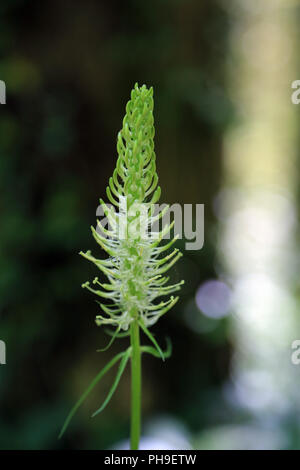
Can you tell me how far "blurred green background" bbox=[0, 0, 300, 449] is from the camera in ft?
5.14

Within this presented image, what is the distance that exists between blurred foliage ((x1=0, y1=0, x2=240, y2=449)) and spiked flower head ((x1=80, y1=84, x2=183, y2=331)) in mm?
1115

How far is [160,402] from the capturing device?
180 cm

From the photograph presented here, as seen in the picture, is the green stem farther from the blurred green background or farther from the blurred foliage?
the blurred foliage

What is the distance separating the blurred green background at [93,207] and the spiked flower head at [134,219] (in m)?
1.04

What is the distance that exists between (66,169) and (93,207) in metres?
0.17

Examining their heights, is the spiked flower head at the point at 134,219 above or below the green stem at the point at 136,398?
above

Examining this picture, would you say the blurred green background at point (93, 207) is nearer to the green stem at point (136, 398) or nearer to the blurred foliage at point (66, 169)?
the blurred foliage at point (66, 169)

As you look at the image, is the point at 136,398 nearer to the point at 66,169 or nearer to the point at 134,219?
the point at 134,219

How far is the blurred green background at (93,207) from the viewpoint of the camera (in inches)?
61.6

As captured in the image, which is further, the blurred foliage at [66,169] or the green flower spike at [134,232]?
the blurred foliage at [66,169]

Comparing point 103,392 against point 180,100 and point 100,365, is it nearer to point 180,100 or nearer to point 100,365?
point 100,365

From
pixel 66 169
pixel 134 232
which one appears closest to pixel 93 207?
pixel 66 169

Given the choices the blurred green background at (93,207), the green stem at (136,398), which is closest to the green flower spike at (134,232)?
the green stem at (136,398)

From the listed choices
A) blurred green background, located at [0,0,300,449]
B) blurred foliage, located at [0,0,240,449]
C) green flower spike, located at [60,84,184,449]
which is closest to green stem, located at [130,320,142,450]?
green flower spike, located at [60,84,184,449]
